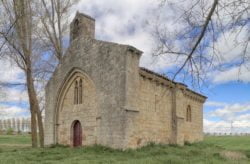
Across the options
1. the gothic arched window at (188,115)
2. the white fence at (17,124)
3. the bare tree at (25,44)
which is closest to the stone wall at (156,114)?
the gothic arched window at (188,115)

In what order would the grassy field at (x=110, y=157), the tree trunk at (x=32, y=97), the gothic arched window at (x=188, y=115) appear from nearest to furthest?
the grassy field at (x=110, y=157) → the tree trunk at (x=32, y=97) → the gothic arched window at (x=188, y=115)

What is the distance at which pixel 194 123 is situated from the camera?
3347 centimetres

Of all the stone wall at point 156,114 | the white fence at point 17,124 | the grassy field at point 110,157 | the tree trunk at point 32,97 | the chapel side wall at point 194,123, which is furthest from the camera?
the white fence at point 17,124

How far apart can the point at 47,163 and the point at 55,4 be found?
19330 millimetres

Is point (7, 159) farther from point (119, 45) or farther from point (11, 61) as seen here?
point (11, 61)

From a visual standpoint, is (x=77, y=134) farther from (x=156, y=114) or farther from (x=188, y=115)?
(x=188, y=115)

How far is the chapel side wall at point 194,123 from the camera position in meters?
31.1

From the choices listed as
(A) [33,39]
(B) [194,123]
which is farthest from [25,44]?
(B) [194,123]

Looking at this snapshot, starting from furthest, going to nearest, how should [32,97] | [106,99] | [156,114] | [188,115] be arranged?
[188,115] → [32,97] → [156,114] → [106,99]

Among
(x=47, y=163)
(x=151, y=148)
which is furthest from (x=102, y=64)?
(x=47, y=163)

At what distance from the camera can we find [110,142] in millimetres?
20984

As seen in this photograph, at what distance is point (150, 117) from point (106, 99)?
3684 millimetres

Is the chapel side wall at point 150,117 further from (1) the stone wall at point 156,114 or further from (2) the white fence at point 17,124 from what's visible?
(2) the white fence at point 17,124

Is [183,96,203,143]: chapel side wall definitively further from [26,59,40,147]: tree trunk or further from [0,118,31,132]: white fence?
[0,118,31,132]: white fence
